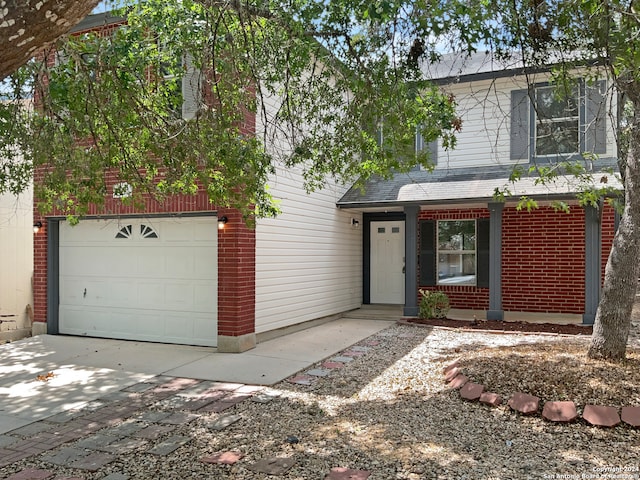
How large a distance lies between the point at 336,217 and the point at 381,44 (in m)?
7.14

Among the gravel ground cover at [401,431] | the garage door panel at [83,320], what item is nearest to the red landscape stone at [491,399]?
the gravel ground cover at [401,431]

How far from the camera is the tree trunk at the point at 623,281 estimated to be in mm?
5926

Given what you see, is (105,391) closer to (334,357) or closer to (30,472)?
(30,472)

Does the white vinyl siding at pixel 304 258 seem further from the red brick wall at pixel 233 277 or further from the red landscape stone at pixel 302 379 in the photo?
the red landscape stone at pixel 302 379

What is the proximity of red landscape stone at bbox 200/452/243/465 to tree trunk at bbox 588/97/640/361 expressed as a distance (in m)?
4.45

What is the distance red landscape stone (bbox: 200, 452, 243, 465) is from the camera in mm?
3984

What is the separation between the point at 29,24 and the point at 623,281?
634 cm

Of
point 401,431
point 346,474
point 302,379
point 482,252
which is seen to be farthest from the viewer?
point 482,252

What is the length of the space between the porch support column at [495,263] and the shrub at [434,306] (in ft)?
3.15

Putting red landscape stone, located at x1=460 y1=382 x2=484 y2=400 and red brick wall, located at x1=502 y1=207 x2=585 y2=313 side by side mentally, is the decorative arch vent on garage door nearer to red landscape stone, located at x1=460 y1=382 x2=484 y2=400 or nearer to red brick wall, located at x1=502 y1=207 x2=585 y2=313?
red landscape stone, located at x1=460 y1=382 x2=484 y2=400

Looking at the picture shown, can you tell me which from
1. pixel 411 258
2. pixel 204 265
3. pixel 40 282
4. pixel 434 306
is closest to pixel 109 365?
pixel 204 265

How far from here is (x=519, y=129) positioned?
37.5ft

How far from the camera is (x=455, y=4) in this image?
166 inches

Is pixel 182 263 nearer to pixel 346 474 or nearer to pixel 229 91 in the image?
pixel 229 91
